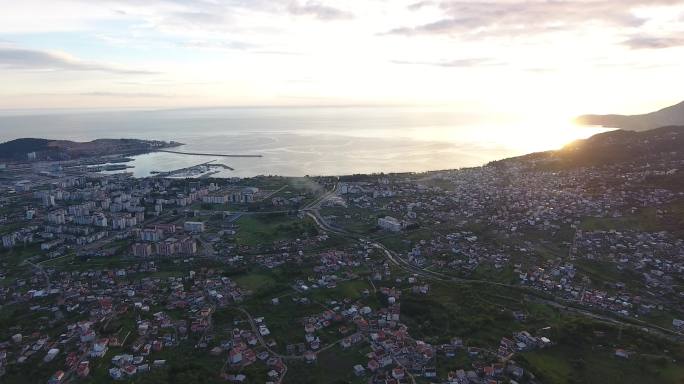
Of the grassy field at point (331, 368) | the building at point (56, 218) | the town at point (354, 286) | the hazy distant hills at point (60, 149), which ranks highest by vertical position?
the hazy distant hills at point (60, 149)

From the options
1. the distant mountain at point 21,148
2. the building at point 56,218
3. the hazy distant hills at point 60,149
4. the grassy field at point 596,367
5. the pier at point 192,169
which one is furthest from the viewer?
the hazy distant hills at point 60,149

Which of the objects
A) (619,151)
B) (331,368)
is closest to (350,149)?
(619,151)

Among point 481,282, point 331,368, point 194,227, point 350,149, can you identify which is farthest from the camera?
point 350,149

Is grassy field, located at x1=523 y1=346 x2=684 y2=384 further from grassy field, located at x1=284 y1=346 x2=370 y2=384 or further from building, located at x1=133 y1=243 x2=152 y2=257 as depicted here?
A: building, located at x1=133 y1=243 x2=152 y2=257

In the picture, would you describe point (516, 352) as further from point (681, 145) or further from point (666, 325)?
point (681, 145)

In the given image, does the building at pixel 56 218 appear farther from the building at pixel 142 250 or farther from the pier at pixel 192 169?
the pier at pixel 192 169

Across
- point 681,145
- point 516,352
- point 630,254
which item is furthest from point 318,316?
point 681,145

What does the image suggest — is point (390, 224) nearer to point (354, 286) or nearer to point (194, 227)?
point (354, 286)

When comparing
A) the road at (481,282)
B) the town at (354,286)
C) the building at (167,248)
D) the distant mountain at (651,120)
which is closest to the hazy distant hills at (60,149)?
the town at (354,286)
